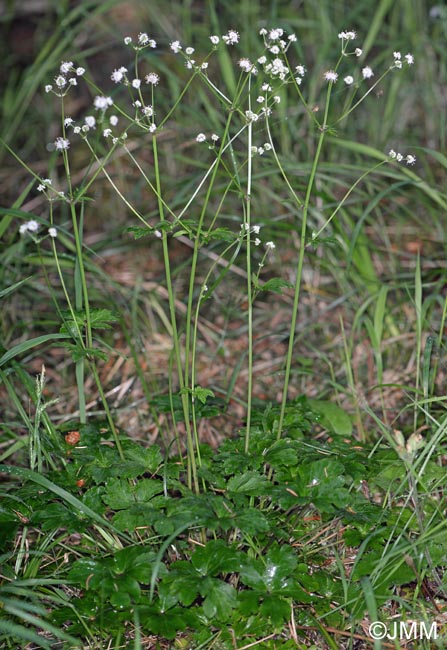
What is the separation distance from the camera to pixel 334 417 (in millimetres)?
2180

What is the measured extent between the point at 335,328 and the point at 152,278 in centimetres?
83

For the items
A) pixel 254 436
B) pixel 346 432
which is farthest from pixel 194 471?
pixel 346 432

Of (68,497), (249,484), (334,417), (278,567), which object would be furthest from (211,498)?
(334,417)

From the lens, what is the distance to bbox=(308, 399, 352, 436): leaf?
2150mm

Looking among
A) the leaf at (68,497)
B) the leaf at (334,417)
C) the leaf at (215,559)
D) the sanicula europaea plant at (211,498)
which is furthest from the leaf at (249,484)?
the leaf at (334,417)

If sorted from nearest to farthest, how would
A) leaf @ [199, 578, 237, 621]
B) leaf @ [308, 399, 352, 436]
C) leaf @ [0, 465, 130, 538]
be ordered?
leaf @ [199, 578, 237, 621], leaf @ [0, 465, 130, 538], leaf @ [308, 399, 352, 436]

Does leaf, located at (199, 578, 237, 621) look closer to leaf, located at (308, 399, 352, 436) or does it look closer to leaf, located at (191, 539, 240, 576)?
leaf, located at (191, 539, 240, 576)

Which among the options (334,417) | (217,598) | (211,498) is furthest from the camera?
(334,417)

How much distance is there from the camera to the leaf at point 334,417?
2.15 metres

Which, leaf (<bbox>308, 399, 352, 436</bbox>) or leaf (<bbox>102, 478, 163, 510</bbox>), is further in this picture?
leaf (<bbox>308, 399, 352, 436</bbox>)

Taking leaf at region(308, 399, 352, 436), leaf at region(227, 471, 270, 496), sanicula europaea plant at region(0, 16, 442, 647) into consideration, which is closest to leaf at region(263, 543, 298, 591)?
sanicula europaea plant at region(0, 16, 442, 647)

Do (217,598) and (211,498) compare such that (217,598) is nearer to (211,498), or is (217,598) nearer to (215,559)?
(215,559)

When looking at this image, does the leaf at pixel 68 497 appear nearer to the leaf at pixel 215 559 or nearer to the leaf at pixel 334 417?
the leaf at pixel 215 559

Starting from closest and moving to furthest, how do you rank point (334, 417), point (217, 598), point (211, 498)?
point (217, 598) → point (211, 498) → point (334, 417)
